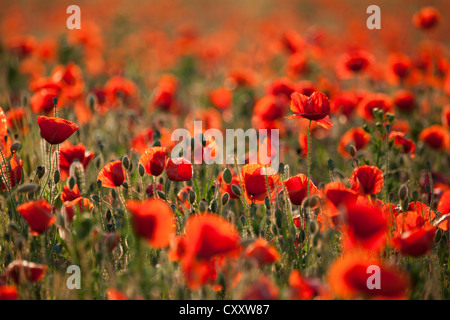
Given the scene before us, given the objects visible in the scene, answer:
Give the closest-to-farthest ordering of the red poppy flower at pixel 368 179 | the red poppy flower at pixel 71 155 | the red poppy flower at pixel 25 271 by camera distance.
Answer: the red poppy flower at pixel 25 271 < the red poppy flower at pixel 368 179 < the red poppy flower at pixel 71 155

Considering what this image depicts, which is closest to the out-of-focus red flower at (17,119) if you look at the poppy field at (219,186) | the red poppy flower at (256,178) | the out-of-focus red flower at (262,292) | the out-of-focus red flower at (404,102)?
the poppy field at (219,186)

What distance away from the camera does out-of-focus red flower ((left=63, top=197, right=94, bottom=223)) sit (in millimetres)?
1594

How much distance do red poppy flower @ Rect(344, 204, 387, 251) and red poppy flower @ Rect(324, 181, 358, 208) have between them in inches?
10.3

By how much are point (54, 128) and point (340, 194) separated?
1025mm

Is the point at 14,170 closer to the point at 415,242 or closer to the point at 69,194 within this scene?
the point at 69,194

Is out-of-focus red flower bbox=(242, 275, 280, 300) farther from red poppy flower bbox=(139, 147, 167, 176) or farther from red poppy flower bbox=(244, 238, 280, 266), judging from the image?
red poppy flower bbox=(139, 147, 167, 176)

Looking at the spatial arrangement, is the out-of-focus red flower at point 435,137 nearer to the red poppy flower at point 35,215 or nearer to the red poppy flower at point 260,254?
the red poppy flower at point 260,254

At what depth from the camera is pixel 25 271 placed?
137cm

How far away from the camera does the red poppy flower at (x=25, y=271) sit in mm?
1345

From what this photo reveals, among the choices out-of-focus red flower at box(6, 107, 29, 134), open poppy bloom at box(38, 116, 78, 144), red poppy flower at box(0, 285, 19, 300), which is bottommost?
red poppy flower at box(0, 285, 19, 300)

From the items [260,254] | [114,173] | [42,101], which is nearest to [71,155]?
[114,173]

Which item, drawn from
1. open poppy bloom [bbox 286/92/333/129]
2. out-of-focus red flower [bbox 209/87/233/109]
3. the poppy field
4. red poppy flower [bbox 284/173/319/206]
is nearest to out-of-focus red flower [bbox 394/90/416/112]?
the poppy field

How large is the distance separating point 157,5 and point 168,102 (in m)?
8.30

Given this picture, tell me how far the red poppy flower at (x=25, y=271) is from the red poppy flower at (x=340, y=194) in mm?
829
